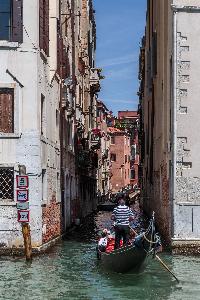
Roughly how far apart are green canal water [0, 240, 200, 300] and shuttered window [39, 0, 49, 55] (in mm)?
5647

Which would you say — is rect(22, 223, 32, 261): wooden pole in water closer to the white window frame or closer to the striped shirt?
the striped shirt

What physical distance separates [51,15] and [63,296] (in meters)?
11.2

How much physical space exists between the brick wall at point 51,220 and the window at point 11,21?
4495 mm

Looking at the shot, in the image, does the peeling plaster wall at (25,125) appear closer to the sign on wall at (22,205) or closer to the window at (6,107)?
the window at (6,107)

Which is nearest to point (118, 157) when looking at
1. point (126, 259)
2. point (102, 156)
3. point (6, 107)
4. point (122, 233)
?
point (102, 156)

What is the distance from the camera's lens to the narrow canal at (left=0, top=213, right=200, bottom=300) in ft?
40.5

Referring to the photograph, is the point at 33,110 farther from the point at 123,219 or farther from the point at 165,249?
the point at 165,249

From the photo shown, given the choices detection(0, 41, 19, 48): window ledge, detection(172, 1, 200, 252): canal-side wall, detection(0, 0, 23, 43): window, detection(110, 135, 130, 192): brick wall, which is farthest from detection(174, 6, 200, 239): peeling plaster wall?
detection(110, 135, 130, 192): brick wall

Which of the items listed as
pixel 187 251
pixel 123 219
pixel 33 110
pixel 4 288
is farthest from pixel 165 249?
pixel 4 288

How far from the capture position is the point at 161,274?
14.9 meters

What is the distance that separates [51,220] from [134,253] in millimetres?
6570

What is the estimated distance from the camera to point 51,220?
20.4 meters

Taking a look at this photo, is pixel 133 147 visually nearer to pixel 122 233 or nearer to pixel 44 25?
pixel 44 25

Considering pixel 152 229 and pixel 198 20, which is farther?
pixel 198 20
